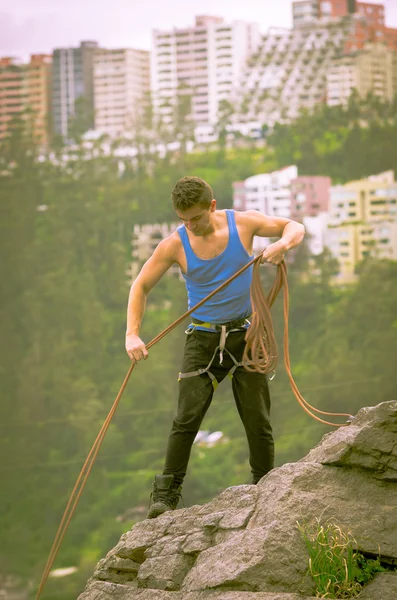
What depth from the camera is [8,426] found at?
697 inches

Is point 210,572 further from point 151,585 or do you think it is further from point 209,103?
point 209,103

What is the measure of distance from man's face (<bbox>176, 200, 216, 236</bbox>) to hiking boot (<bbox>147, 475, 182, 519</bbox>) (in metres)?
1.06

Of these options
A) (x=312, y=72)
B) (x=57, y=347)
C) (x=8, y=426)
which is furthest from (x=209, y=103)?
(x=8, y=426)

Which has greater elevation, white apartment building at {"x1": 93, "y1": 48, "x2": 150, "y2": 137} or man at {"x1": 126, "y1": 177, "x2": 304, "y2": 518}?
white apartment building at {"x1": 93, "y1": 48, "x2": 150, "y2": 137}

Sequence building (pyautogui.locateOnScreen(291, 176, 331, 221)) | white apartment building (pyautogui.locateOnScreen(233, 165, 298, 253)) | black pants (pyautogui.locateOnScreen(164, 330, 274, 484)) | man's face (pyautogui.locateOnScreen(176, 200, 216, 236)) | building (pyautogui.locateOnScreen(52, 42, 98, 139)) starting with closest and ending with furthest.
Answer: man's face (pyautogui.locateOnScreen(176, 200, 216, 236)) < black pants (pyautogui.locateOnScreen(164, 330, 274, 484)) < white apartment building (pyautogui.locateOnScreen(233, 165, 298, 253)) < building (pyautogui.locateOnScreen(291, 176, 331, 221)) < building (pyautogui.locateOnScreen(52, 42, 98, 139))

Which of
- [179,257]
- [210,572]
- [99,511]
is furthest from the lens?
[99,511]

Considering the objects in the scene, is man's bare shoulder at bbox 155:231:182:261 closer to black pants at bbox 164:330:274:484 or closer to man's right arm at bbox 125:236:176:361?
man's right arm at bbox 125:236:176:361

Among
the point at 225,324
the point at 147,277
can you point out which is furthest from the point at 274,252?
the point at 147,277

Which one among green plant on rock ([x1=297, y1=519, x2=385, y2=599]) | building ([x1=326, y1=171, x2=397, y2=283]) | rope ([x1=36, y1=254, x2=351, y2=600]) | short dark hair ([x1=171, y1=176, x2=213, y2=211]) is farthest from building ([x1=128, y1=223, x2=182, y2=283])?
green plant on rock ([x1=297, y1=519, x2=385, y2=599])

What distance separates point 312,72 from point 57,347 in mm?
6510

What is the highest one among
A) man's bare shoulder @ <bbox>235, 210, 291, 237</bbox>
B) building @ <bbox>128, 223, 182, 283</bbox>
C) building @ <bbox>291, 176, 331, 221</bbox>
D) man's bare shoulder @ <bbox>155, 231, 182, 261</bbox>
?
building @ <bbox>291, 176, 331, 221</bbox>

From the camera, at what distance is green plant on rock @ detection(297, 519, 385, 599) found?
3.64 meters

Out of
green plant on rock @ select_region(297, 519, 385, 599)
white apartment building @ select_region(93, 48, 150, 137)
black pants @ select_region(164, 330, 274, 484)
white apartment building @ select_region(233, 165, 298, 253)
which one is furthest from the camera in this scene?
white apartment building @ select_region(93, 48, 150, 137)

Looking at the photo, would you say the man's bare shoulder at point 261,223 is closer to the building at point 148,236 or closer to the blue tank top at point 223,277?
the blue tank top at point 223,277
